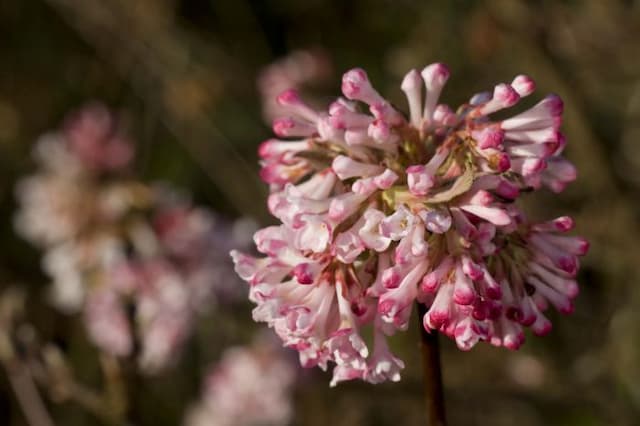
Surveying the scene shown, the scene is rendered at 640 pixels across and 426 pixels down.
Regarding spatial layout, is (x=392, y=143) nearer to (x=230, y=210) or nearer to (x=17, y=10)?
(x=230, y=210)

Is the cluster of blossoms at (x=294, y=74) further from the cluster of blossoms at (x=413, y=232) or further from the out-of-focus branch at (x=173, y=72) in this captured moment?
the cluster of blossoms at (x=413, y=232)

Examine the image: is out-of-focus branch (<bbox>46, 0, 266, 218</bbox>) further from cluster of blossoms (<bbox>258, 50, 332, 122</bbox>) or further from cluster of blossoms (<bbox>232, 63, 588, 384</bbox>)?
cluster of blossoms (<bbox>232, 63, 588, 384</bbox>)

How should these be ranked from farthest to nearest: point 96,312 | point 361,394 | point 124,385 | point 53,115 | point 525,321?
point 53,115 → point 361,394 → point 96,312 → point 124,385 → point 525,321

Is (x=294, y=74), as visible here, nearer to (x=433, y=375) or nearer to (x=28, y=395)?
(x=28, y=395)

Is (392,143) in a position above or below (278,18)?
below

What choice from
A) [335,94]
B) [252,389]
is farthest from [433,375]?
[335,94]

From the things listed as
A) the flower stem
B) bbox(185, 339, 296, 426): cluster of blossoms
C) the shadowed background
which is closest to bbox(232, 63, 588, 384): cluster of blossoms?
the flower stem

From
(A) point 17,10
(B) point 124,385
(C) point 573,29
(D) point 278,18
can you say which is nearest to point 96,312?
(B) point 124,385

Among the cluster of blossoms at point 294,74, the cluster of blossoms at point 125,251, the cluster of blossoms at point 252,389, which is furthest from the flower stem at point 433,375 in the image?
the cluster of blossoms at point 294,74
